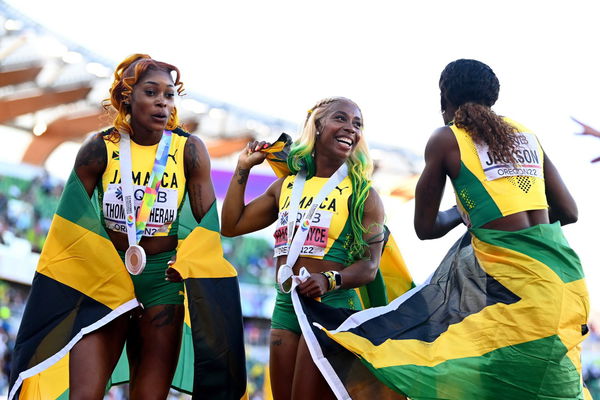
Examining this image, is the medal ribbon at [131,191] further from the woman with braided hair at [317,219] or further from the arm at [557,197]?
the arm at [557,197]

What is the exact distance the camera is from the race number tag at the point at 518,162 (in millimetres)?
3977

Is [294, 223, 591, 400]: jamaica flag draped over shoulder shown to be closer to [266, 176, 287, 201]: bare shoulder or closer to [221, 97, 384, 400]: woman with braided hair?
[221, 97, 384, 400]: woman with braided hair

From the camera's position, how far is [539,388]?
3691mm

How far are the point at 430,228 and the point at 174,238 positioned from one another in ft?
4.81

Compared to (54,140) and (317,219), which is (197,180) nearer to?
(317,219)

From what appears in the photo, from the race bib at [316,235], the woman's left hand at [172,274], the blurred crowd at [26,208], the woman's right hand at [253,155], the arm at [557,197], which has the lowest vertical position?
the woman's left hand at [172,274]

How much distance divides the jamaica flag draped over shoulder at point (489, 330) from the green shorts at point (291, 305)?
0.14 m

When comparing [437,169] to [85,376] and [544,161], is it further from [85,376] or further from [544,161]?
[85,376]

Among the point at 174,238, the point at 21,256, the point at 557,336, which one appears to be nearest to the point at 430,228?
the point at 557,336

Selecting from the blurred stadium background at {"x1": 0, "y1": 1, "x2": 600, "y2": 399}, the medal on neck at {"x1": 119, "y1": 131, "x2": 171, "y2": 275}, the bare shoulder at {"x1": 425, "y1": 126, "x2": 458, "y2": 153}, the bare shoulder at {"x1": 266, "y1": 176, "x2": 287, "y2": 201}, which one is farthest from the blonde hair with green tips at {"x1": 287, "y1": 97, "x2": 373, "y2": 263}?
the blurred stadium background at {"x1": 0, "y1": 1, "x2": 600, "y2": 399}

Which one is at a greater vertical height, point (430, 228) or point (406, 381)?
point (430, 228)

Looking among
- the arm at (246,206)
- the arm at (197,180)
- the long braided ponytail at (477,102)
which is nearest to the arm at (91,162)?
the arm at (197,180)

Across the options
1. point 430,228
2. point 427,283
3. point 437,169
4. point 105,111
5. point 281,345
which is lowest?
point 281,345

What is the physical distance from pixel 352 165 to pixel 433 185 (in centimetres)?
64
